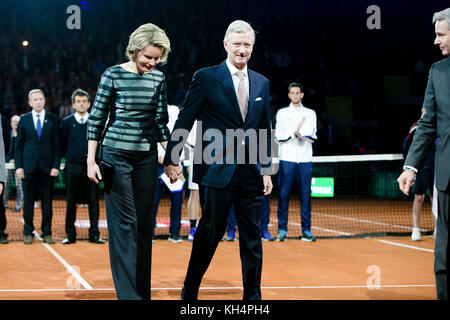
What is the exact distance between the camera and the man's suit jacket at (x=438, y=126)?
4.11 meters

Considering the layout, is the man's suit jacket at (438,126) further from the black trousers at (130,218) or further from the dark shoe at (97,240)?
the dark shoe at (97,240)

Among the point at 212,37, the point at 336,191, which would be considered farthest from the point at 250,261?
the point at 212,37

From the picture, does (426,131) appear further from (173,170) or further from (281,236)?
(281,236)

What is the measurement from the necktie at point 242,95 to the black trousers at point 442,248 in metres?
1.62

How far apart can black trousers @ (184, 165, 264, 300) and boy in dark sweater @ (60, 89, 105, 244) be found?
4.74 meters

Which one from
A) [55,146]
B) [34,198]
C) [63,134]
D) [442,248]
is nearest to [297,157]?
[63,134]

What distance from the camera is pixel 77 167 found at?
30.9ft

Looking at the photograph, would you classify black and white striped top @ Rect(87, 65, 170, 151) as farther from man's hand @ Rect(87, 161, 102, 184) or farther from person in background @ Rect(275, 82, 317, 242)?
person in background @ Rect(275, 82, 317, 242)

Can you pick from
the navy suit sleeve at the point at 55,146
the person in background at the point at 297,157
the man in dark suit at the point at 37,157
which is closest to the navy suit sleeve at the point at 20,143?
the man in dark suit at the point at 37,157

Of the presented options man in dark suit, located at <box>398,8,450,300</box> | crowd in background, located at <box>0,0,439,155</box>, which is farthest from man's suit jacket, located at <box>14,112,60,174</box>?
crowd in background, located at <box>0,0,439,155</box>

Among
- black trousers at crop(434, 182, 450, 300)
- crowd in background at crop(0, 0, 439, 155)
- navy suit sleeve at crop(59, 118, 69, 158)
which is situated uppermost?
crowd in background at crop(0, 0, 439, 155)

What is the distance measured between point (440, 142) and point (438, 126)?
4.1 inches

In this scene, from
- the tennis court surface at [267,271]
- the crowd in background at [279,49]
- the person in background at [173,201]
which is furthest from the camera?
the crowd in background at [279,49]

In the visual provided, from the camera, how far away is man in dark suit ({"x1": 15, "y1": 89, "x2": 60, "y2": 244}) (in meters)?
9.45
